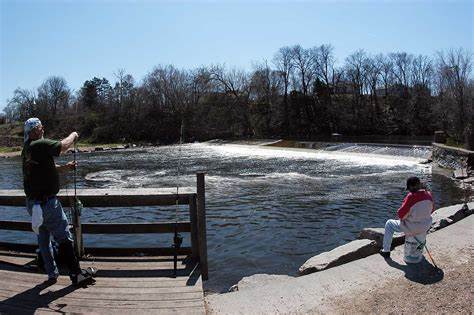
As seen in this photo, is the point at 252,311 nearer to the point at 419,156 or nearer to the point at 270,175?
the point at 270,175

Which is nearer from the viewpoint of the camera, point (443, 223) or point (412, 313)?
point (412, 313)

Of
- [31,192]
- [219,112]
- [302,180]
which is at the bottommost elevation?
[302,180]

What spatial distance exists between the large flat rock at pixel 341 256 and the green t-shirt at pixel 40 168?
12.3ft

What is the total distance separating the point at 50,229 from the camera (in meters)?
5.13

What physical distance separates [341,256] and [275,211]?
749 cm

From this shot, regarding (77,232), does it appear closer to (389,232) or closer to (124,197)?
(124,197)

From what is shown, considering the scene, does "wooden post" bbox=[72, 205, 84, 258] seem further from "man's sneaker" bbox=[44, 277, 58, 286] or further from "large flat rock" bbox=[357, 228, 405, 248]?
"large flat rock" bbox=[357, 228, 405, 248]

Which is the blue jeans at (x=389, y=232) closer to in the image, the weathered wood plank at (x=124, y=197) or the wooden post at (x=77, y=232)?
the weathered wood plank at (x=124, y=197)

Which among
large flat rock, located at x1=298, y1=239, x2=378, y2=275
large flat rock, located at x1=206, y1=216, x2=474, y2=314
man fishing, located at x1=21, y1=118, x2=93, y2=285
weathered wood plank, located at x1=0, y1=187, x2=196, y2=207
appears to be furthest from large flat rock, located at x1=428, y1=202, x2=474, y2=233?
man fishing, located at x1=21, y1=118, x2=93, y2=285

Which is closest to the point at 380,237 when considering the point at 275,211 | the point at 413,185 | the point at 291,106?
the point at 413,185

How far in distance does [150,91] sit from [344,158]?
6833 centimetres

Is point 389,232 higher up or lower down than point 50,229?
lower down

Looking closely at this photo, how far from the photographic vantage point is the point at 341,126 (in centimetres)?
7662

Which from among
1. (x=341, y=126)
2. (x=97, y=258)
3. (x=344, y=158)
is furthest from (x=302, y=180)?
(x=341, y=126)
